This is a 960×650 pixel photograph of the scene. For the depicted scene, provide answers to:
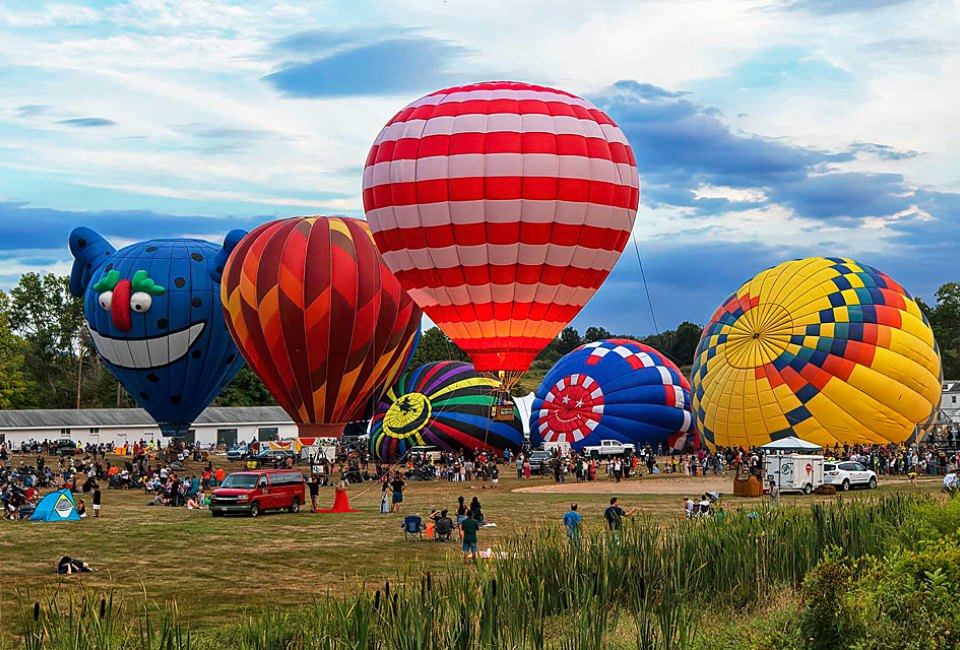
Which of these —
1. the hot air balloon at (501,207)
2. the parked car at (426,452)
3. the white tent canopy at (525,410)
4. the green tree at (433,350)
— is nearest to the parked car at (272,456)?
the parked car at (426,452)

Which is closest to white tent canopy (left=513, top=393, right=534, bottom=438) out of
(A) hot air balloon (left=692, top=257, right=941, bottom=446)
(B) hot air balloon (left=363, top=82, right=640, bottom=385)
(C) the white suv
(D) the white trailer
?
(A) hot air balloon (left=692, top=257, right=941, bottom=446)

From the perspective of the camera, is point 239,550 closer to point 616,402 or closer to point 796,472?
point 796,472

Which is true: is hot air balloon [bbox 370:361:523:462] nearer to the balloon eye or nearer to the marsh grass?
the balloon eye

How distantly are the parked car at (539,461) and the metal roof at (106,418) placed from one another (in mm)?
31065

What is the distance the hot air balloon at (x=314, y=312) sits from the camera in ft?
149

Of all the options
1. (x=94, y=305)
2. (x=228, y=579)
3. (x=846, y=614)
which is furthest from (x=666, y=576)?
(x=94, y=305)

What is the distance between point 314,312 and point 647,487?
49.6ft

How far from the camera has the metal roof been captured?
69.4 meters

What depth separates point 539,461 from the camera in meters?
47.1

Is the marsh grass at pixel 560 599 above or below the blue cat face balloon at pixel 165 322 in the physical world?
below

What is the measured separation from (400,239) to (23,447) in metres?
39.3

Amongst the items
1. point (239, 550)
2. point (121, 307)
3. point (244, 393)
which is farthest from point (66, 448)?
point (239, 550)

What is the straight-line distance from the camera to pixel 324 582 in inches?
734

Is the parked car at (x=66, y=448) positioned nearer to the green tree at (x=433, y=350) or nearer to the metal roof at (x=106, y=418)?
the metal roof at (x=106, y=418)
